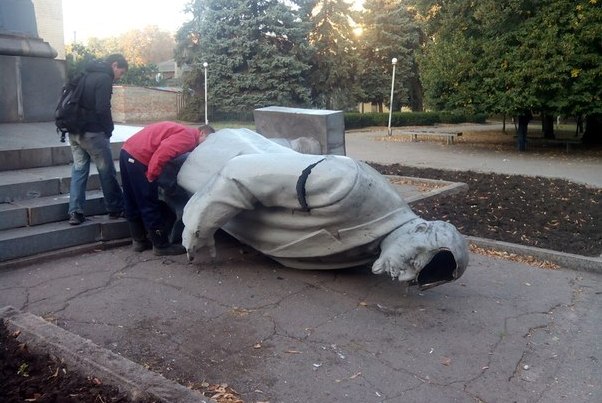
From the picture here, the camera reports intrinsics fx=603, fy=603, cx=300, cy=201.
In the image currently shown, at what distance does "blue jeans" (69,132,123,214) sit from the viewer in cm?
575

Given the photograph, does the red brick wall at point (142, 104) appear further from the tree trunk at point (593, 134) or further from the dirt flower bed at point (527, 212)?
the dirt flower bed at point (527, 212)

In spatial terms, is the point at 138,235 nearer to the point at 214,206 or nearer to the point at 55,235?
the point at 55,235

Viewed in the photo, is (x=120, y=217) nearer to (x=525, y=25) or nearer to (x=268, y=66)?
(x=525, y=25)

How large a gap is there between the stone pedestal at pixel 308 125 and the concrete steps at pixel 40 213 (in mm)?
2546

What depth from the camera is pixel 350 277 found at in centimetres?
522

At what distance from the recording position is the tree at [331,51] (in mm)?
35125

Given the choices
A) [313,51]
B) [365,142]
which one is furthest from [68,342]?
[313,51]

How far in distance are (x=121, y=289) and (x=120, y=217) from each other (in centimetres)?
150

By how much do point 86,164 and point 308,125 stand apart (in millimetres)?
2982

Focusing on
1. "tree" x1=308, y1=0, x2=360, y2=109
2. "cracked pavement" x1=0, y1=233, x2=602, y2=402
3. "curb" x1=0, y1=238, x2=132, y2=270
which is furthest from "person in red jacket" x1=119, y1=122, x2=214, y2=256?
"tree" x1=308, y1=0, x2=360, y2=109

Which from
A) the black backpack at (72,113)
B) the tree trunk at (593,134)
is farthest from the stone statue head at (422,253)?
the tree trunk at (593,134)

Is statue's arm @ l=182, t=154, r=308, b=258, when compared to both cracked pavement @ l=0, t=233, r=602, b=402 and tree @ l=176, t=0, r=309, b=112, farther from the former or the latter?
tree @ l=176, t=0, r=309, b=112

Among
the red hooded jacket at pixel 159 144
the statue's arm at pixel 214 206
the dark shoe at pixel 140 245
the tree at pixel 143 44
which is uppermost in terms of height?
the tree at pixel 143 44

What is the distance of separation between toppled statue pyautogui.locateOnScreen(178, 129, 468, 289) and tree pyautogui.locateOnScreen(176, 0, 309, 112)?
27.9 meters
